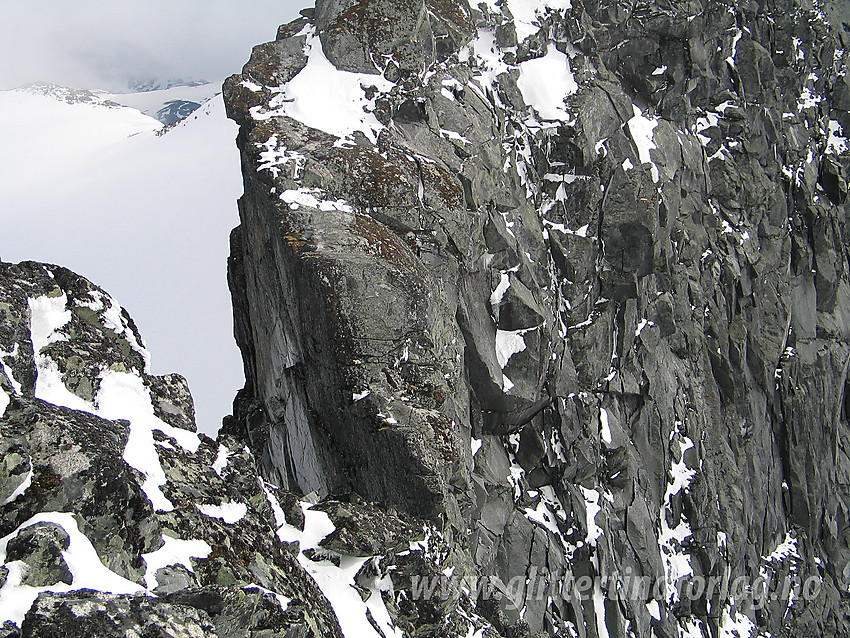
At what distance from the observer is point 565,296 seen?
20.6 metres

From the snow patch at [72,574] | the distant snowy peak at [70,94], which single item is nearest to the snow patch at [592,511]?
the snow patch at [72,574]

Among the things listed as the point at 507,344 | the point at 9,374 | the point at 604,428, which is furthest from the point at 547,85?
the point at 9,374

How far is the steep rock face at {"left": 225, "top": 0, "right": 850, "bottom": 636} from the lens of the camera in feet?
45.3

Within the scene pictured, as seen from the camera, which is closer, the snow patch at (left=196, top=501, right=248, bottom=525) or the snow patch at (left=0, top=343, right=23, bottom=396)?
the snow patch at (left=0, top=343, right=23, bottom=396)

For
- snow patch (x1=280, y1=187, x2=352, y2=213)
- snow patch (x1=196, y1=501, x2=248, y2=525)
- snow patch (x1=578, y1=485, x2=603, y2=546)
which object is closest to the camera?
snow patch (x1=196, y1=501, x2=248, y2=525)

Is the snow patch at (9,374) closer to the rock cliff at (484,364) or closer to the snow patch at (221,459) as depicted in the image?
the rock cliff at (484,364)

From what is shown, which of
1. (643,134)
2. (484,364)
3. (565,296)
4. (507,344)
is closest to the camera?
(484,364)

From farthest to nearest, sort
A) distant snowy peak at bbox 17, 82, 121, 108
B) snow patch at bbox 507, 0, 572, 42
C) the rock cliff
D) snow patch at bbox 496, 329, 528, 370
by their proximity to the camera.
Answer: distant snowy peak at bbox 17, 82, 121, 108 → snow patch at bbox 507, 0, 572, 42 → snow patch at bbox 496, 329, 528, 370 → the rock cliff

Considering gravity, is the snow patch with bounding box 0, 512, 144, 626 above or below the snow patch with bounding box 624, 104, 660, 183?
below

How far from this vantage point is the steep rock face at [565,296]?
543 inches

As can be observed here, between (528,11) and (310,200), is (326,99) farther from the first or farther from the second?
(528,11)

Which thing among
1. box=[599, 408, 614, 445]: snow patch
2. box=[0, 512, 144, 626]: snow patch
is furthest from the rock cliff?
box=[599, 408, 614, 445]: snow patch

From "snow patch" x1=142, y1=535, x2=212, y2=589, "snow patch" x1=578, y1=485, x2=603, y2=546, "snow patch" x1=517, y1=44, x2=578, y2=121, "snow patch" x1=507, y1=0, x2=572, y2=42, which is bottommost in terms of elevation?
"snow patch" x1=578, y1=485, x2=603, y2=546

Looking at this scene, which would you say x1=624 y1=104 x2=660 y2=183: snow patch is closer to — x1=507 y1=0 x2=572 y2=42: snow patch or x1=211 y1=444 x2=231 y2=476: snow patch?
x1=507 y1=0 x2=572 y2=42: snow patch
